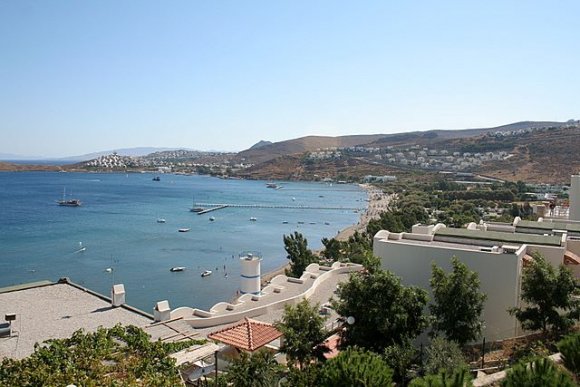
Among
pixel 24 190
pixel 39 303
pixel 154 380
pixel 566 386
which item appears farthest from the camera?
pixel 24 190

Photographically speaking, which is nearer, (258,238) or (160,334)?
(160,334)

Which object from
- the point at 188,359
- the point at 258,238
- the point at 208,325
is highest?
Answer: the point at 188,359

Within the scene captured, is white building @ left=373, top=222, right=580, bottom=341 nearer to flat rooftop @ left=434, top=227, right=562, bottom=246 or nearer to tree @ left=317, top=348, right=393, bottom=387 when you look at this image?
flat rooftop @ left=434, top=227, right=562, bottom=246

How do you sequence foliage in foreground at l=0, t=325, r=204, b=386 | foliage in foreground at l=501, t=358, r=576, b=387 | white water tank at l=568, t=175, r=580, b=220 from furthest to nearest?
white water tank at l=568, t=175, r=580, b=220
foliage in foreground at l=0, t=325, r=204, b=386
foliage in foreground at l=501, t=358, r=576, b=387

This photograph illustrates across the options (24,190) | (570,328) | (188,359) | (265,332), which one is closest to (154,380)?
(188,359)

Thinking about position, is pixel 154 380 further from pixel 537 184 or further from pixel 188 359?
pixel 537 184

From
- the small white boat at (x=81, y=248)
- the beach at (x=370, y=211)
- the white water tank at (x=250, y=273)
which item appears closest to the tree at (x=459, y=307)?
the white water tank at (x=250, y=273)

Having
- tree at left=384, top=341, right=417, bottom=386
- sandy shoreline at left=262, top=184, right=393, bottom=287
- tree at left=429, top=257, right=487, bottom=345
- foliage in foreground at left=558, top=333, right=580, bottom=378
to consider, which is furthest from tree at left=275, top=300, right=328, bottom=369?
sandy shoreline at left=262, top=184, right=393, bottom=287
